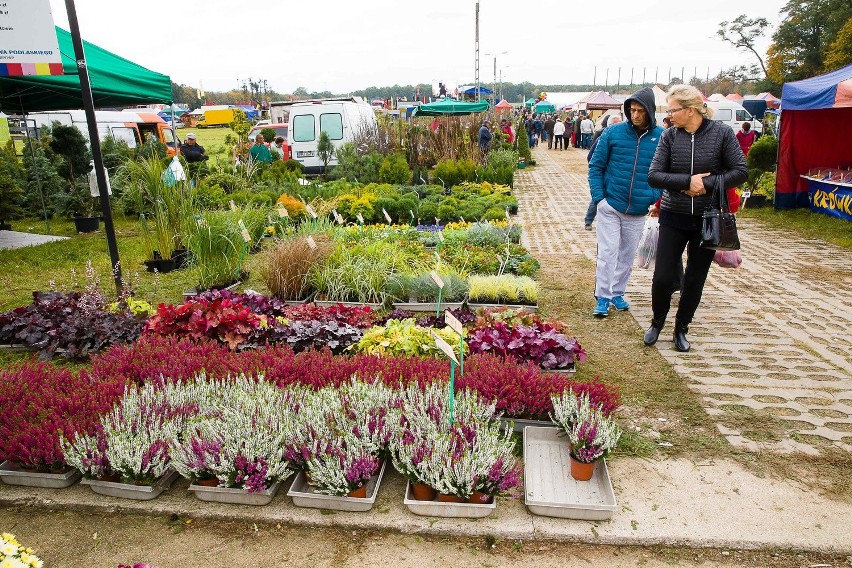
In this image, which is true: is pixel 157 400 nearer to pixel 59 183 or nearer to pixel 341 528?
pixel 341 528

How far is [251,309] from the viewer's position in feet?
15.8

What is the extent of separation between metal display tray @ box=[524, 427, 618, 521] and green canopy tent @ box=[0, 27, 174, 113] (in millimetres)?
6405

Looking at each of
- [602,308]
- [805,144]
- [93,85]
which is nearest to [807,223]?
[805,144]

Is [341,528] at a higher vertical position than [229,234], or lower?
lower

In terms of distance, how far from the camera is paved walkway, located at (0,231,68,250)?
8648 mm

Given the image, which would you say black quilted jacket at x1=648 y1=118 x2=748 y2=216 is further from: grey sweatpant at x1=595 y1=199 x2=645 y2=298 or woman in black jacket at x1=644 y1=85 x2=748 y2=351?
grey sweatpant at x1=595 y1=199 x2=645 y2=298

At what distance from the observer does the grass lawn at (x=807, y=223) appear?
855 centimetres

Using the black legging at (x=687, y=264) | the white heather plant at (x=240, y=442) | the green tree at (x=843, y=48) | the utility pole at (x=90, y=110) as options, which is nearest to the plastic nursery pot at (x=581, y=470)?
the white heather plant at (x=240, y=442)

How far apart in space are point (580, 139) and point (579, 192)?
53.4 feet

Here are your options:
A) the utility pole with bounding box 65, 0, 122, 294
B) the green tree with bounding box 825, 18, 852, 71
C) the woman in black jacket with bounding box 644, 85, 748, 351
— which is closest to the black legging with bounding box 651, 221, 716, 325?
the woman in black jacket with bounding box 644, 85, 748, 351

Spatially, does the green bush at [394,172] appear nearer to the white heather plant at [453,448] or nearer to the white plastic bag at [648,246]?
the white plastic bag at [648,246]

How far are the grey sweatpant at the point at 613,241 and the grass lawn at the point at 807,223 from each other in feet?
15.6

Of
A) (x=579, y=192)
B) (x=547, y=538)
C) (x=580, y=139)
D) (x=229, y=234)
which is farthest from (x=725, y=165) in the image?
(x=580, y=139)

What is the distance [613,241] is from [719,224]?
121 cm
